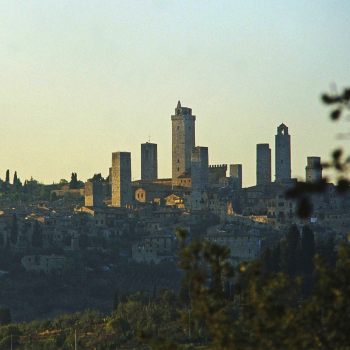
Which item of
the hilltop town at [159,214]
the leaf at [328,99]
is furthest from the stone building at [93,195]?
the leaf at [328,99]

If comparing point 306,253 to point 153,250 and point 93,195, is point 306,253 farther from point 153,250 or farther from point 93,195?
point 93,195

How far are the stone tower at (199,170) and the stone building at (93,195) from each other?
5901 millimetres

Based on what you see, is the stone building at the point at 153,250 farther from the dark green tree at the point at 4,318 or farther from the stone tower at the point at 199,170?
the dark green tree at the point at 4,318

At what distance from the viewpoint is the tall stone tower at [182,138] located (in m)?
71.5

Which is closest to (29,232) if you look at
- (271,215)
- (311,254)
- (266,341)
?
(271,215)

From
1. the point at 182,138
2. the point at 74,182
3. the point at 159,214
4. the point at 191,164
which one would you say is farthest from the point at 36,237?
the point at 74,182

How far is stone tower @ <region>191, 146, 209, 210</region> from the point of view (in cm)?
6625

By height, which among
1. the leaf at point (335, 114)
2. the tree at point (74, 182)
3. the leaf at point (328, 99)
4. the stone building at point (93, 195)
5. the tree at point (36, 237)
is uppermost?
the tree at point (74, 182)

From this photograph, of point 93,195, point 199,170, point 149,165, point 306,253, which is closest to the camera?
point 306,253

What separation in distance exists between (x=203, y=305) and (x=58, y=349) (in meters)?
23.9

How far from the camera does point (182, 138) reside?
238 ft

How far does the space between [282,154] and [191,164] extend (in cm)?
614

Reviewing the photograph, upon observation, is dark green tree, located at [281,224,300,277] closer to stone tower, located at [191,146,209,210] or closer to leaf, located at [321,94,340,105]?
stone tower, located at [191,146,209,210]

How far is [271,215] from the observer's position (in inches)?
2375
